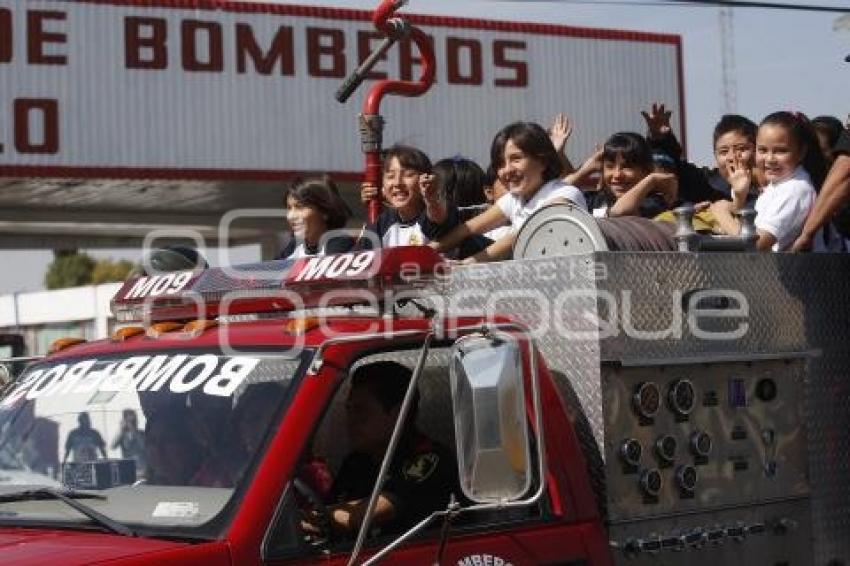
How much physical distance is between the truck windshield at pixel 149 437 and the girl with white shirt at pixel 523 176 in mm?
1932

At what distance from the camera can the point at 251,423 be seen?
4082 millimetres

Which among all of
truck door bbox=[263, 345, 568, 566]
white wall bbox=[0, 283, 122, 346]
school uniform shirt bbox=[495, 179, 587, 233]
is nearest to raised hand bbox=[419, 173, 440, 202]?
school uniform shirt bbox=[495, 179, 587, 233]

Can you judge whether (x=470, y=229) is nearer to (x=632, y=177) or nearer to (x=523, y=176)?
(x=523, y=176)

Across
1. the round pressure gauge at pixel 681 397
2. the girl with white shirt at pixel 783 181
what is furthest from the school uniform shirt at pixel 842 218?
the round pressure gauge at pixel 681 397

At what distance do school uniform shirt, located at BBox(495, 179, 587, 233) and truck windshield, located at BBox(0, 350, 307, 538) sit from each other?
2.11m

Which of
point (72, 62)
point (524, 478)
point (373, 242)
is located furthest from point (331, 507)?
point (72, 62)

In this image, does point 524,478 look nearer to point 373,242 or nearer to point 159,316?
point 159,316

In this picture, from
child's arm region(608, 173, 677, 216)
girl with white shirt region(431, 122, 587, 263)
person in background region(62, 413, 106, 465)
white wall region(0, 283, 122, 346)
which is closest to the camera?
person in background region(62, 413, 106, 465)

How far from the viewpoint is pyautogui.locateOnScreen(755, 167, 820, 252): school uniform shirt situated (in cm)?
585

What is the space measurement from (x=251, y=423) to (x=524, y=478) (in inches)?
29.3

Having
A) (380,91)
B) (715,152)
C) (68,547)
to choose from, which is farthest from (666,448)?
(715,152)

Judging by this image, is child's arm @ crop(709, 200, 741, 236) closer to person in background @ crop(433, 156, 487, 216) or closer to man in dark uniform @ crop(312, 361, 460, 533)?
man in dark uniform @ crop(312, 361, 460, 533)

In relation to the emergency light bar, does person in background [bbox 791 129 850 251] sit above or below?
above

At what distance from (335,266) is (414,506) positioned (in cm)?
84
